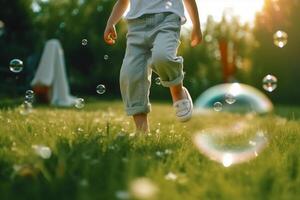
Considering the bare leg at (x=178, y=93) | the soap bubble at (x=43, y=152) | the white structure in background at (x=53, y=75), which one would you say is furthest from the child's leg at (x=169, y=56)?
the white structure in background at (x=53, y=75)

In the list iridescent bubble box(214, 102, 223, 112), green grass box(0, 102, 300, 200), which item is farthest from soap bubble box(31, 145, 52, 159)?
iridescent bubble box(214, 102, 223, 112)

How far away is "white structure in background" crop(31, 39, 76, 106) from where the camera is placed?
13484mm

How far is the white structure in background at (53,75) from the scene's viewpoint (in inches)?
531

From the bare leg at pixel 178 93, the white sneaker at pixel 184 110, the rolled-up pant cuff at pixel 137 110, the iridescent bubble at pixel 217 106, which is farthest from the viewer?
the iridescent bubble at pixel 217 106

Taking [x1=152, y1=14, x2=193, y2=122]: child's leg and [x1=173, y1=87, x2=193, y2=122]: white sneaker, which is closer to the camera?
Answer: [x1=152, y1=14, x2=193, y2=122]: child's leg

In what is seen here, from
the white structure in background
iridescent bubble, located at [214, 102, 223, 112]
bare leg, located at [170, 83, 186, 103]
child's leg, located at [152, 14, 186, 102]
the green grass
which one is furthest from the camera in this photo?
the white structure in background

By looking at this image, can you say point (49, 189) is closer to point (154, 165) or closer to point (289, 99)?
point (154, 165)

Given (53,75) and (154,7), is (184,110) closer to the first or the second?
(154,7)

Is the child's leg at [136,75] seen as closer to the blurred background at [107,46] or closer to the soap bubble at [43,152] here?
the soap bubble at [43,152]

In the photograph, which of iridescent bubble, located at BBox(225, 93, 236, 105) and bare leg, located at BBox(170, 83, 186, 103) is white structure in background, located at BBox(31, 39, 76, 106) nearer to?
iridescent bubble, located at BBox(225, 93, 236, 105)

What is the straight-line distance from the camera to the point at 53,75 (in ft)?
45.4

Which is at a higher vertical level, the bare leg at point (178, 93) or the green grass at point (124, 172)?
the green grass at point (124, 172)

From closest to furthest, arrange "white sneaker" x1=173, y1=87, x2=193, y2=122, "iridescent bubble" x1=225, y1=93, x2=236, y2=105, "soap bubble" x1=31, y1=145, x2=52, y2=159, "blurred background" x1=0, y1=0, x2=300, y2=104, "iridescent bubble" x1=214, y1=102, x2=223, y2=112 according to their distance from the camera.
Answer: "soap bubble" x1=31, y1=145, x2=52, y2=159, "white sneaker" x1=173, y1=87, x2=193, y2=122, "iridescent bubble" x1=214, y1=102, x2=223, y2=112, "iridescent bubble" x1=225, y1=93, x2=236, y2=105, "blurred background" x1=0, y1=0, x2=300, y2=104

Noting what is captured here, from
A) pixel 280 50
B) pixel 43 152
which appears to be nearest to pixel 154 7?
pixel 43 152
